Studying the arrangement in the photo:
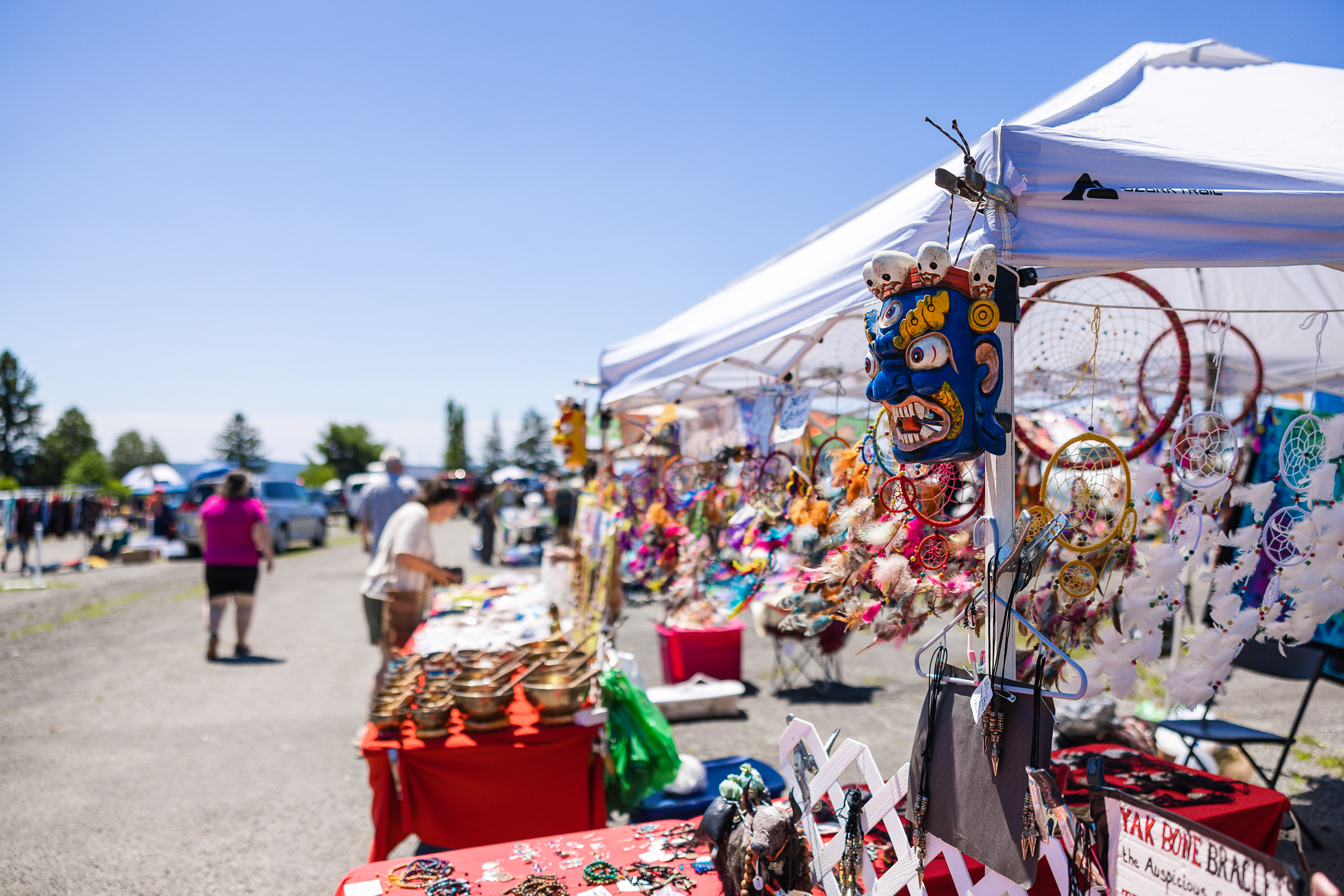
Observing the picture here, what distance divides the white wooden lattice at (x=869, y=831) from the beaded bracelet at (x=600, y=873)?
57 centimetres

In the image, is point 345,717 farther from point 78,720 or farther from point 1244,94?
point 1244,94

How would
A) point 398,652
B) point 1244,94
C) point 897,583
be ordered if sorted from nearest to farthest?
point 897,583, point 1244,94, point 398,652

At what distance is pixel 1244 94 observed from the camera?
257 centimetres

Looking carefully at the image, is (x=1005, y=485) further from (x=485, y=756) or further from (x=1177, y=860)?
(x=485, y=756)

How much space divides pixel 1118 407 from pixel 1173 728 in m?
2.16

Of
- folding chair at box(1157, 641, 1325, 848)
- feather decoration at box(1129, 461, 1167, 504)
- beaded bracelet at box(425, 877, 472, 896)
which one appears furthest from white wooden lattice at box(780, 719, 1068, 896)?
folding chair at box(1157, 641, 1325, 848)

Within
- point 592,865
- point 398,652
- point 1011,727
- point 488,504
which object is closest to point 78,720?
point 398,652

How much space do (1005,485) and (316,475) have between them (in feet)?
176

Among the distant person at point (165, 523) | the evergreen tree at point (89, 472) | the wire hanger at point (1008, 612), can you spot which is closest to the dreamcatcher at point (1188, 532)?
the wire hanger at point (1008, 612)

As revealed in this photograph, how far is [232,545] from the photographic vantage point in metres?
6.98

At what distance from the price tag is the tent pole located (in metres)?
0.09

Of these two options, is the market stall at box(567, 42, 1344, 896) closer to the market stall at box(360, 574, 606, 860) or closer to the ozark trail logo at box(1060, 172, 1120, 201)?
the ozark trail logo at box(1060, 172, 1120, 201)

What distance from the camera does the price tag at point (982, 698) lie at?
5.30ft

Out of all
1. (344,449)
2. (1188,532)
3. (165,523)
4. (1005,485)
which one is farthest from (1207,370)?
(344,449)
